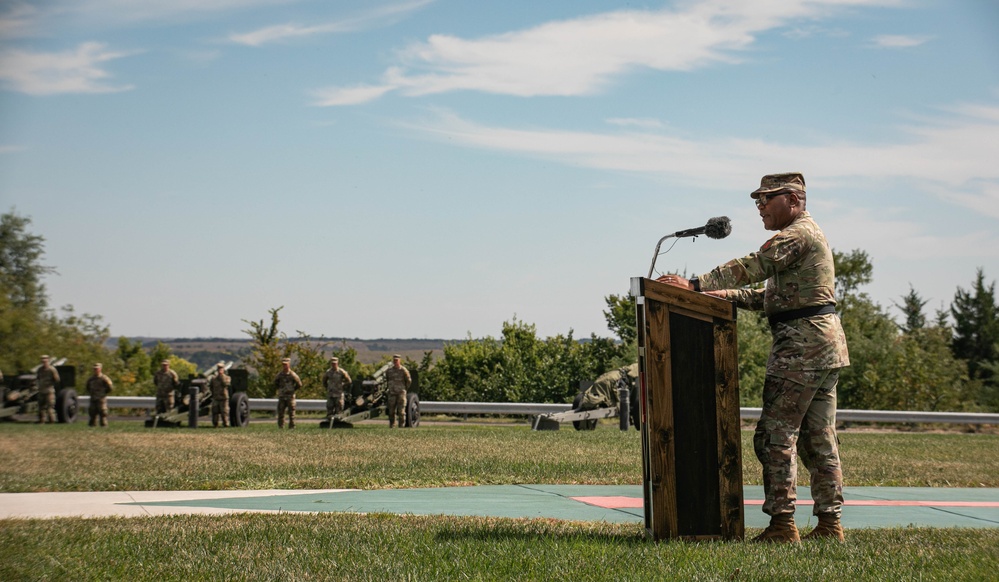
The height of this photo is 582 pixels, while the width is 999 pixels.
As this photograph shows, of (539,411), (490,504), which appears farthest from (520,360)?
(490,504)

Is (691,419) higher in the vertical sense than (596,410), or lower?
higher

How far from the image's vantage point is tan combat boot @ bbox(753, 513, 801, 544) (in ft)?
21.9

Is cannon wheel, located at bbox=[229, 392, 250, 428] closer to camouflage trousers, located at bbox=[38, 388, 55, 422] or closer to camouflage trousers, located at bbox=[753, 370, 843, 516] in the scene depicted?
camouflage trousers, located at bbox=[38, 388, 55, 422]

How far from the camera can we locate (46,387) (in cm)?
2788

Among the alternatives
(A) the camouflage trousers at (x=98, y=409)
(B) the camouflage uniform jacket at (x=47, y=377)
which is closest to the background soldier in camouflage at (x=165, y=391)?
(A) the camouflage trousers at (x=98, y=409)

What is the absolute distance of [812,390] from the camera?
663cm

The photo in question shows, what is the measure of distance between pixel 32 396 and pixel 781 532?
25657 millimetres

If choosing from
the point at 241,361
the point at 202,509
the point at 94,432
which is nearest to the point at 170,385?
the point at 94,432

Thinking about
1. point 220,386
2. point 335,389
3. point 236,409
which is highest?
point 220,386

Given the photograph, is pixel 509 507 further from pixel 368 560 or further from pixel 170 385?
pixel 170 385

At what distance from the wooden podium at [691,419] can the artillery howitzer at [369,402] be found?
1946cm

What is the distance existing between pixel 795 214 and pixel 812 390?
1076 millimetres

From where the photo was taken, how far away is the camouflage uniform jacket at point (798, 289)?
657 centimetres

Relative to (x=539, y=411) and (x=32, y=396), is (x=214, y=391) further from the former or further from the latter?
(x=539, y=411)
